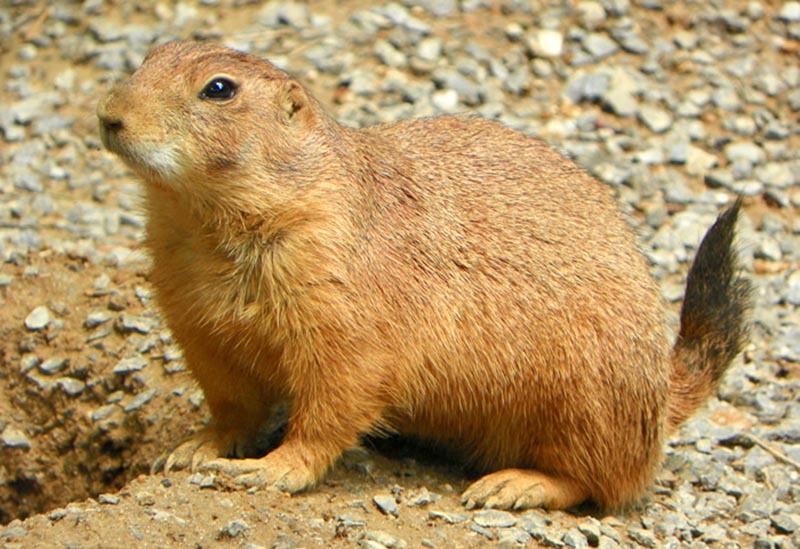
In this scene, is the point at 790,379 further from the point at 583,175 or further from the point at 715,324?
the point at 583,175

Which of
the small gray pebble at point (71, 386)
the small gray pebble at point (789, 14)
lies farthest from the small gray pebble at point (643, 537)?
the small gray pebble at point (789, 14)

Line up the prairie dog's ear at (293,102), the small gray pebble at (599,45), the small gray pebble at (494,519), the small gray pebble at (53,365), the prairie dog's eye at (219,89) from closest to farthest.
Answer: the prairie dog's eye at (219,89) < the prairie dog's ear at (293,102) < the small gray pebble at (494,519) < the small gray pebble at (53,365) < the small gray pebble at (599,45)

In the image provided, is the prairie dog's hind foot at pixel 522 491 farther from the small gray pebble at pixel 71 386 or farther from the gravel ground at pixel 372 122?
the small gray pebble at pixel 71 386

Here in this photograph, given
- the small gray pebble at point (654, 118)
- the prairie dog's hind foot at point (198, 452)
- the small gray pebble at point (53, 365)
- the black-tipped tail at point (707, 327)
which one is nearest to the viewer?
the prairie dog's hind foot at point (198, 452)

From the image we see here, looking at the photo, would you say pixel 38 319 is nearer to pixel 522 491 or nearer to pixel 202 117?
pixel 202 117

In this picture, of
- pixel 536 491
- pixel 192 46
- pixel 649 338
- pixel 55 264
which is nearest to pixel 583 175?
pixel 649 338

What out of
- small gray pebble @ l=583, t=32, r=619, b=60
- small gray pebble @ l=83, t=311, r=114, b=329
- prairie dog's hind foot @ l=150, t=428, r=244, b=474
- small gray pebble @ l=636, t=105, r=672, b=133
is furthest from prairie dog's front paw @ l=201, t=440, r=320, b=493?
small gray pebble @ l=583, t=32, r=619, b=60

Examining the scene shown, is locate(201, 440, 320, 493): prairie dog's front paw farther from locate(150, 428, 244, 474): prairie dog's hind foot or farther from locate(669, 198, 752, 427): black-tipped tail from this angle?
→ locate(669, 198, 752, 427): black-tipped tail

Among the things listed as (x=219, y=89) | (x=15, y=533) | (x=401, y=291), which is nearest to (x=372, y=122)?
(x=401, y=291)
